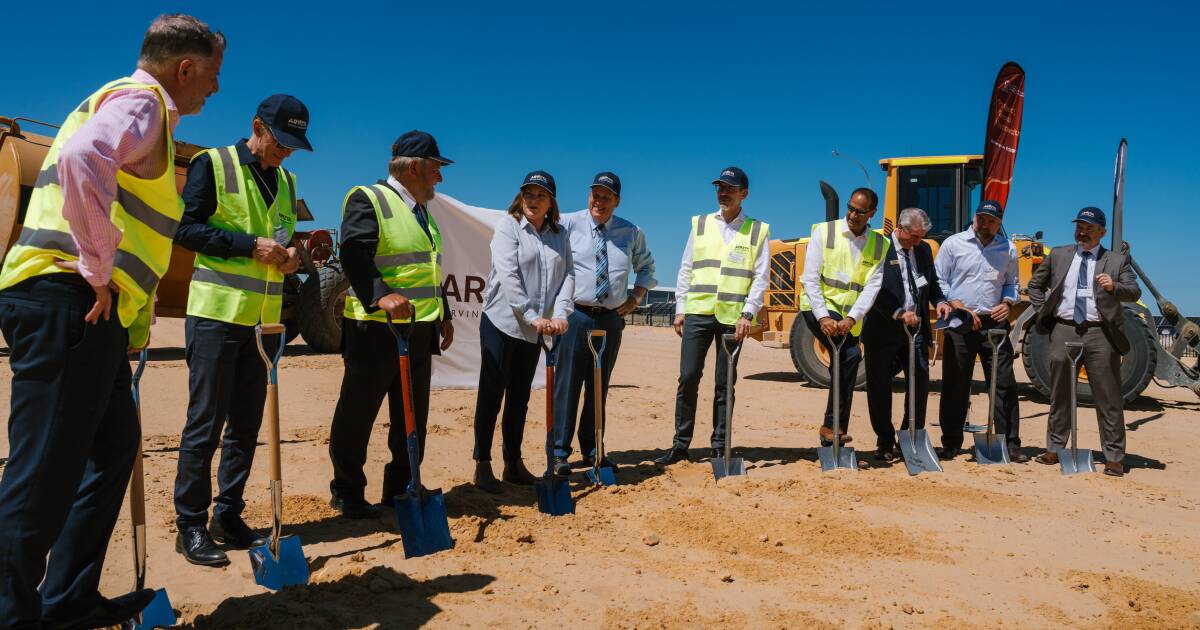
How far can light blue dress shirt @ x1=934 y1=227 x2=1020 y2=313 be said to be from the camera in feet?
20.8

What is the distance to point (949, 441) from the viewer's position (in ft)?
21.2

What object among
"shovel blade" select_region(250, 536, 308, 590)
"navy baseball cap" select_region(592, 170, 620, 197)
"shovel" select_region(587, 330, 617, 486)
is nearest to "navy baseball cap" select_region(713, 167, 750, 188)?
"navy baseball cap" select_region(592, 170, 620, 197)

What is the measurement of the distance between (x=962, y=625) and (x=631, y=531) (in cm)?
160

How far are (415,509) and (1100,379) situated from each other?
4.88 meters

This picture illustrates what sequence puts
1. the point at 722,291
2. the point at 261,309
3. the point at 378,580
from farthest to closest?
the point at 722,291
the point at 261,309
the point at 378,580

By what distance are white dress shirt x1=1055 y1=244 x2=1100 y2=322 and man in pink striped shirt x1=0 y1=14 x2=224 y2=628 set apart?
584 centimetres

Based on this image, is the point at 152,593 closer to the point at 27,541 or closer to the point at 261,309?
the point at 27,541

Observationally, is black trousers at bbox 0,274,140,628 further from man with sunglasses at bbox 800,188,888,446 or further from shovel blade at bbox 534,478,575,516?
man with sunglasses at bbox 800,188,888,446

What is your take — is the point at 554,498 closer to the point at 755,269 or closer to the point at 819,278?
the point at 755,269

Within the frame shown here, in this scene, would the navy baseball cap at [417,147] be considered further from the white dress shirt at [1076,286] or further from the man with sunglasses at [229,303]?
the white dress shirt at [1076,286]

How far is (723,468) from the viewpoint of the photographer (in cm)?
546

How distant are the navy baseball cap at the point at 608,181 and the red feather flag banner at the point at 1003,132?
241 inches

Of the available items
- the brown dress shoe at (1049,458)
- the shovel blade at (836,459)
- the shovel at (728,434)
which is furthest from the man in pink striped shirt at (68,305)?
the brown dress shoe at (1049,458)

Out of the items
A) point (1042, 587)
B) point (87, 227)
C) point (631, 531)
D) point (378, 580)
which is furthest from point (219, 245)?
point (1042, 587)
